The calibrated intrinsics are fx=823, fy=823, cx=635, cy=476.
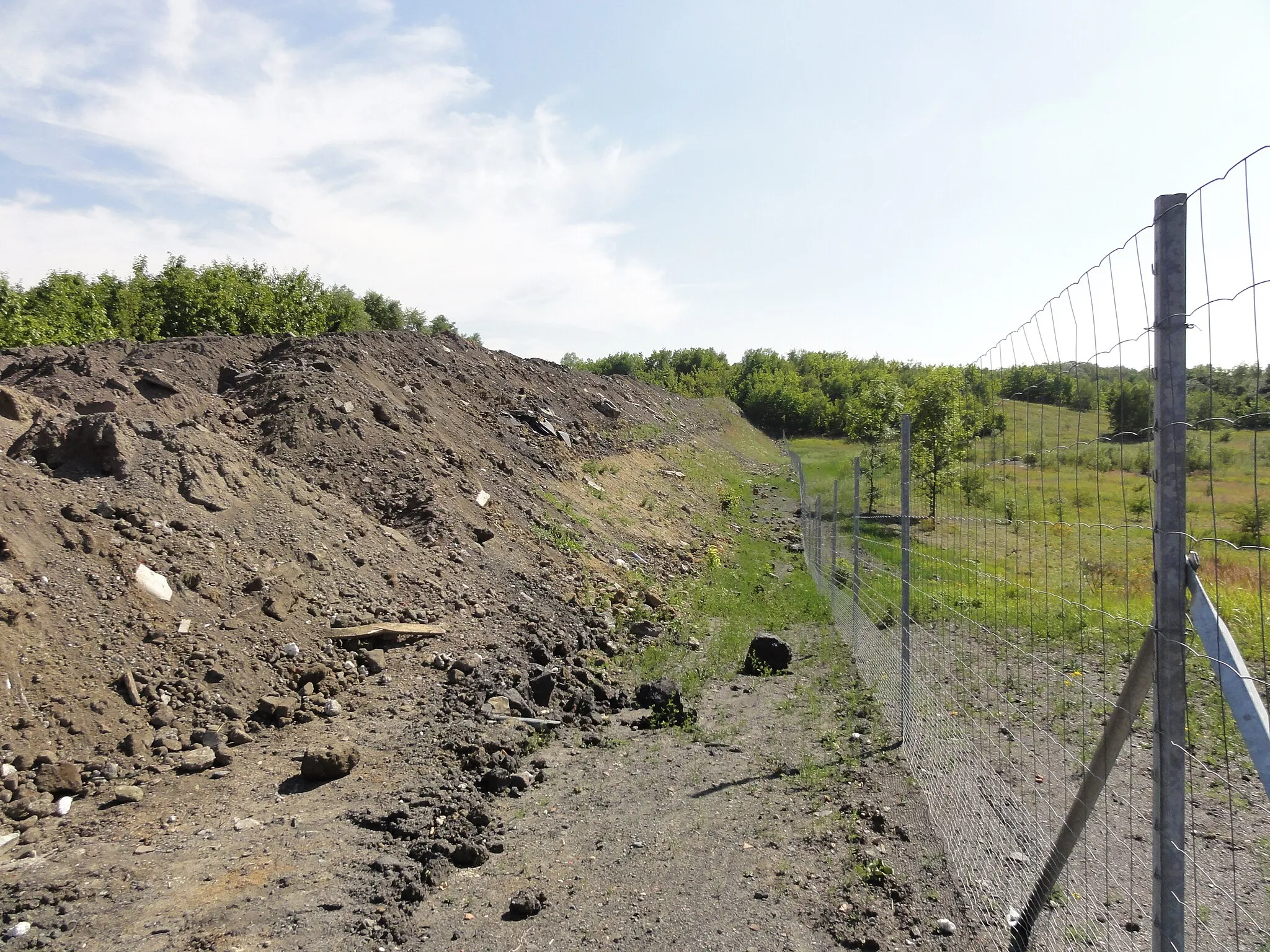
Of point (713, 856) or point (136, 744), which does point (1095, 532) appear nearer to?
point (713, 856)

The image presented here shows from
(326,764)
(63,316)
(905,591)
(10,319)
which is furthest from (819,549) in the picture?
(63,316)

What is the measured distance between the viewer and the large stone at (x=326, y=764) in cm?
547

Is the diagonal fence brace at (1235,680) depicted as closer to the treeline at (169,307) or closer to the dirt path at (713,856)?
the dirt path at (713,856)

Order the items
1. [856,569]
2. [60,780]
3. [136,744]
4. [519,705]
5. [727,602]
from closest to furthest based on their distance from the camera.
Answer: [60,780] → [136,744] → [519,705] → [856,569] → [727,602]

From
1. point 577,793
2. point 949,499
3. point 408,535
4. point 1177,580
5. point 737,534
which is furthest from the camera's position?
point 737,534

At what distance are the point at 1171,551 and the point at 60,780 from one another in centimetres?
592

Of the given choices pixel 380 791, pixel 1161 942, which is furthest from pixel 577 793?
pixel 1161 942

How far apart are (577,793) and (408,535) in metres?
4.93

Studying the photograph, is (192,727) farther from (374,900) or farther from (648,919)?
(648,919)

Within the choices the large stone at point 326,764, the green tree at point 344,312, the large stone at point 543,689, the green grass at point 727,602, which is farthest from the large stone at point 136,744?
the green tree at point 344,312

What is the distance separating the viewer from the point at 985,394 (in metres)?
4.22

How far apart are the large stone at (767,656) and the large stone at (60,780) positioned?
5708 millimetres

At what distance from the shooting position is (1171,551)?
213 centimetres

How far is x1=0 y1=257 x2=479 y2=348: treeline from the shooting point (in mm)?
18497
